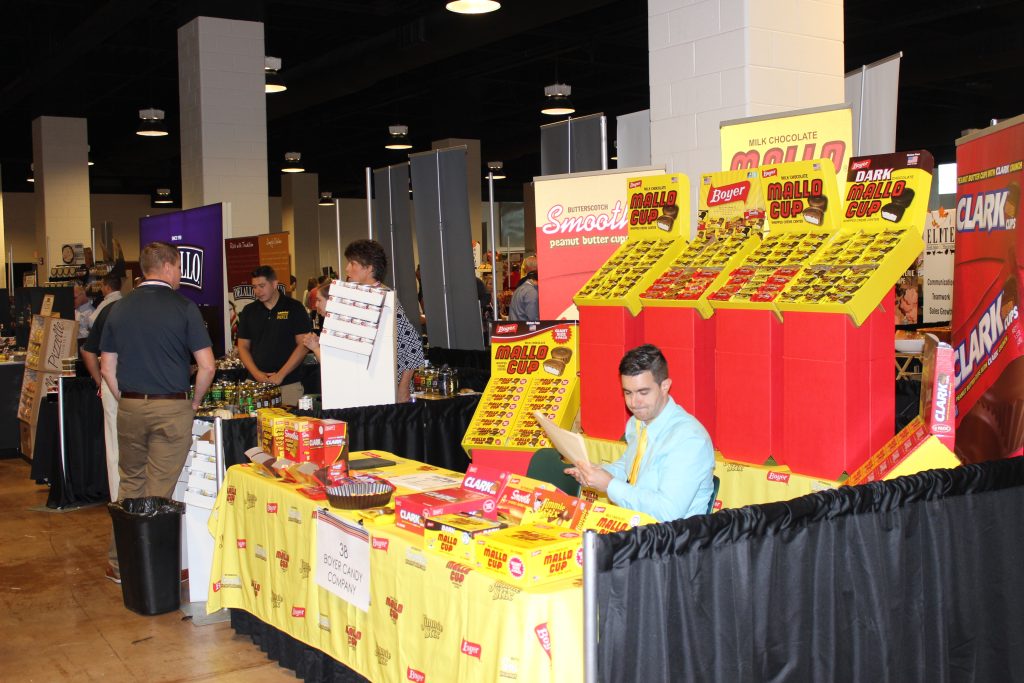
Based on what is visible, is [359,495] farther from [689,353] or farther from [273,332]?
[273,332]

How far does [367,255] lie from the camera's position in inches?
201

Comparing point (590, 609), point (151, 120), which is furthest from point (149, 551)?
point (151, 120)

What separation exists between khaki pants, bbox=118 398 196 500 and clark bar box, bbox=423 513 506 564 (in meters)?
2.40

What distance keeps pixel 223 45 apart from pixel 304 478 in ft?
21.0

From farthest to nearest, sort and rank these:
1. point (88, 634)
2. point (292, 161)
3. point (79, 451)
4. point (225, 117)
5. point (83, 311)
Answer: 1. point (292, 161)
2. point (83, 311)
3. point (225, 117)
4. point (79, 451)
5. point (88, 634)

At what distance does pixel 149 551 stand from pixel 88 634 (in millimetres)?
436

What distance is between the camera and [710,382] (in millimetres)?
4098

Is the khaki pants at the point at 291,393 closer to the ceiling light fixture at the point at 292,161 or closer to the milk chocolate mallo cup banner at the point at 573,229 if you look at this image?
the milk chocolate mallo cup banner at the point at 573,229

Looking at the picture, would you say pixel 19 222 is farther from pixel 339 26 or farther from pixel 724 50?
pixel 724 50

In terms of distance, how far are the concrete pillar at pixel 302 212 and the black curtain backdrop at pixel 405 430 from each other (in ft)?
63.8

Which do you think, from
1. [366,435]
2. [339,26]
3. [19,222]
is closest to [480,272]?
[339,26]

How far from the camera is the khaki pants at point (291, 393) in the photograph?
Answer: 639cm

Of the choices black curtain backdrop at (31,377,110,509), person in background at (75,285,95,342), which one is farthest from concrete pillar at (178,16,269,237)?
black curtain backdrop at (31,377,110,509)

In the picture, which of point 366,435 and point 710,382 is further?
point 366,435
